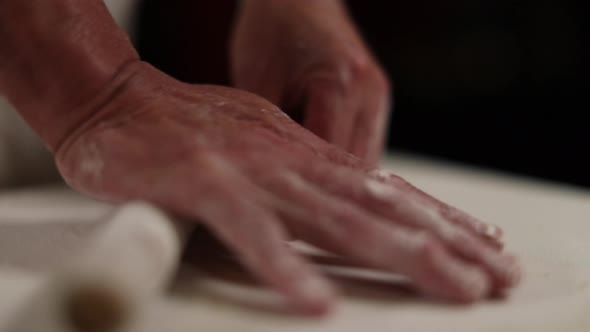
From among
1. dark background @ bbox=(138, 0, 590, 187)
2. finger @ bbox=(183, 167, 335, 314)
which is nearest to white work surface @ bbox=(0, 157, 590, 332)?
finger @ bbox=(183, 167, 335, 314)

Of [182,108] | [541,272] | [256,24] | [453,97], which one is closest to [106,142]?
[182,108]

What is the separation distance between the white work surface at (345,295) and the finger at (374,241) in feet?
0.06

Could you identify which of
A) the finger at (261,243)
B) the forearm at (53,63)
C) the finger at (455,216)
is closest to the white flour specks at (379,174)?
the finger at (455,216)

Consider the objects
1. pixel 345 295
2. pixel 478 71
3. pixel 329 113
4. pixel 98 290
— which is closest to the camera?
pixel 98 290

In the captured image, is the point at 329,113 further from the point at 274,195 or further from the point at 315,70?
the point at 274,195

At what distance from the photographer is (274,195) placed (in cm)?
48

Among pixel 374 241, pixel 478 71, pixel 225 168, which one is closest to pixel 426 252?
pixel 374 241

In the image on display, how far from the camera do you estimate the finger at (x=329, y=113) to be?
2.79 feet

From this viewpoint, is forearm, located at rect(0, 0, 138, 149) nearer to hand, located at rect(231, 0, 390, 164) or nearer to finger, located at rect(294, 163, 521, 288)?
finger, located at rect(294, 163, 521, 288)

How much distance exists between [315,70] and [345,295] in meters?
0.51

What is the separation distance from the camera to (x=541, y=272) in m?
0.58

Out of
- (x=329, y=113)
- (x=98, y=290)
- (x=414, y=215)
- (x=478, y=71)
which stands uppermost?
(x=478, y=71)

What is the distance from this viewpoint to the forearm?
0.57 metres

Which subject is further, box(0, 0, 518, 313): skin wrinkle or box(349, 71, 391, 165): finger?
box(349, 71, 391, 165): finger
